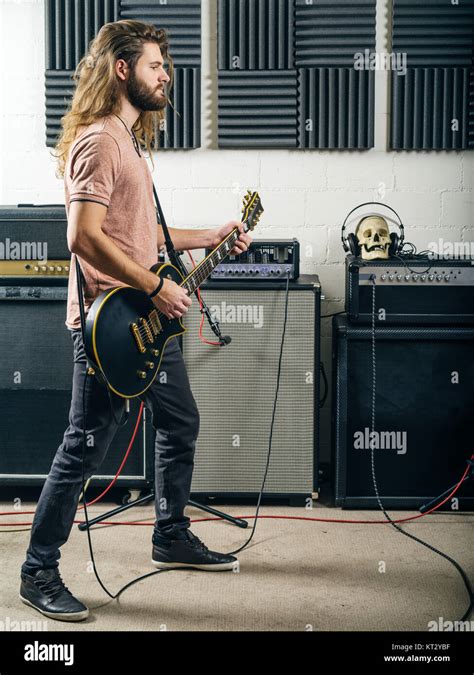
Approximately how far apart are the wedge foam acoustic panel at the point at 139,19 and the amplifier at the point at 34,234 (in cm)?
63

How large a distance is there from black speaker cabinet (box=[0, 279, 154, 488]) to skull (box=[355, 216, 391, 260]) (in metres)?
1.09

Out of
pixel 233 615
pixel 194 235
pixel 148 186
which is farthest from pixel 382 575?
pixel 148 186

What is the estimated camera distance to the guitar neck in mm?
2831

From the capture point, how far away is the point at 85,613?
2566 mm

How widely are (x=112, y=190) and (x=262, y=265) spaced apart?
1.20m

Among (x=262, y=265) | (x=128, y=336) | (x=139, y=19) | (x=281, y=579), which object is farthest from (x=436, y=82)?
(x=281, y=579)

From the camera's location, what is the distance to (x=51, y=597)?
2.58 m

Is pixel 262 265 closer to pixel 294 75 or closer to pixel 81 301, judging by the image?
pixel 294 75

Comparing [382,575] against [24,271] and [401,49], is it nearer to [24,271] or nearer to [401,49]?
Answer: [24,271]

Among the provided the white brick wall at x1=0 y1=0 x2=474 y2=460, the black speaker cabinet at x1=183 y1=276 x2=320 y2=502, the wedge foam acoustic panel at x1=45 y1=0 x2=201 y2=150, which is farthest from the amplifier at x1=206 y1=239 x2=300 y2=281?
the wedge foam acoustic panel at x1=45 y1=0 x2=201 y2=150

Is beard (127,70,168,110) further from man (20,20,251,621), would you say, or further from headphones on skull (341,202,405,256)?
headphones on skull (341,202,405,256)

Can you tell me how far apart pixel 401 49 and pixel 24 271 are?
1875 mm

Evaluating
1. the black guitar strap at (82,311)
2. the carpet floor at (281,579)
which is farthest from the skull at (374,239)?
the black guitar strap at (82,311)
